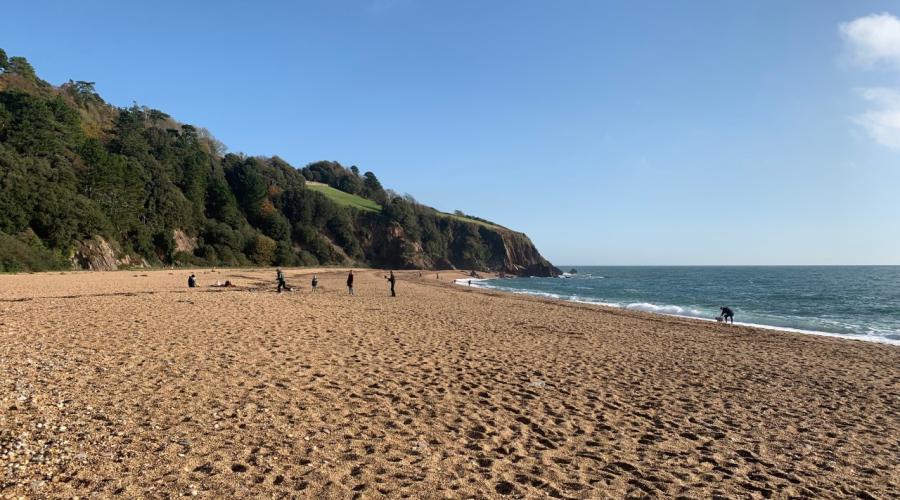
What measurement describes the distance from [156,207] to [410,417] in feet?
224

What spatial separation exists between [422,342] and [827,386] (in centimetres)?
1014

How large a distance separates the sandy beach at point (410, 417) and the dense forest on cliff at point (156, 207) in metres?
37.1

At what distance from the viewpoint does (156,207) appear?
6197 centimetres

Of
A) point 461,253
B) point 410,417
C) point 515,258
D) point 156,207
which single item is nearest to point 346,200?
point 461,253

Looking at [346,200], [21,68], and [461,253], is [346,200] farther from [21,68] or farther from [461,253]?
[21,68]

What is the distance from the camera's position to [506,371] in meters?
10.4

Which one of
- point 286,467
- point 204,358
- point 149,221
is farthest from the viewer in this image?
point 149,221

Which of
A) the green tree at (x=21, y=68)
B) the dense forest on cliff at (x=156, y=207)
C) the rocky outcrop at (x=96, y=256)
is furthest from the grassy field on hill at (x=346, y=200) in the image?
the rocky outcrop at (x=96, y=256)

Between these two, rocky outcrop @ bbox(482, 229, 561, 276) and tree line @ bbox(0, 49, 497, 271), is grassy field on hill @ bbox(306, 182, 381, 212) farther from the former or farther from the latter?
rocky outcrop @ bbox(482, 229, 561, 276)

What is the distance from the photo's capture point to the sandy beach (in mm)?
4988

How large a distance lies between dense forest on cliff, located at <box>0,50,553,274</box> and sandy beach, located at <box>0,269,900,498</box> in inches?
1460

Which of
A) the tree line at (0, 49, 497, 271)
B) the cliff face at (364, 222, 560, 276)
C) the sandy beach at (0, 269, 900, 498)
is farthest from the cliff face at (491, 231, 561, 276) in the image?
the sandy beach at (0, 269, 900, 498)

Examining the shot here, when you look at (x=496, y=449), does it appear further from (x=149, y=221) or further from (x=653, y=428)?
(x=149, y=221)

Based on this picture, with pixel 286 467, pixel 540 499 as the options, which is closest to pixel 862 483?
pixel 540 499
